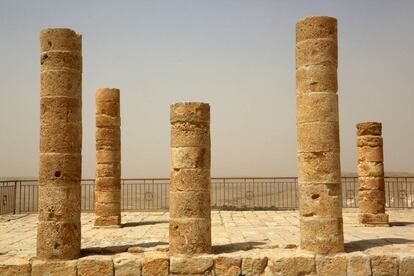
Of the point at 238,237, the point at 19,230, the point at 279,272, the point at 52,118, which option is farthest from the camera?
the point at 19,230

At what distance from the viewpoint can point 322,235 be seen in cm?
958

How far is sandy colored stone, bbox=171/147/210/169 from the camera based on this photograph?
9.89m

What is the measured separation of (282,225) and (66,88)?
8501 mm

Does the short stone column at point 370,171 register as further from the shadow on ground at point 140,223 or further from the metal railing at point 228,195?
the shadow on ground at point 140,223

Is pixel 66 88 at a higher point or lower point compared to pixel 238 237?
higher

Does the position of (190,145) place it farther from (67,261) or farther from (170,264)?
(67,261)

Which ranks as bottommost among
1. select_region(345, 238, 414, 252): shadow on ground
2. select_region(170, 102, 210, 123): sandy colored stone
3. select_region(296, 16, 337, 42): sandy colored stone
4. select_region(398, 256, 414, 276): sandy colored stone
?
select_region(398, 256, 414, 276): sandy colored stone

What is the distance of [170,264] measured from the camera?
934cm

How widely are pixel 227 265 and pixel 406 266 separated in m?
3.56

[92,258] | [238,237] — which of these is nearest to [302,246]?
[238,237]

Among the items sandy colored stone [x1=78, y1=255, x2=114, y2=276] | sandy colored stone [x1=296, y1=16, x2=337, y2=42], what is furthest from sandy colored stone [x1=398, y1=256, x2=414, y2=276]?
sandy colored stone [x1=78, y1=255, x2=114, y2=276]

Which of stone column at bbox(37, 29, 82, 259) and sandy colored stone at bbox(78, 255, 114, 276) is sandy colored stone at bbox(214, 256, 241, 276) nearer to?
sandy colored stone at bbox(78, 255, 114, 276)

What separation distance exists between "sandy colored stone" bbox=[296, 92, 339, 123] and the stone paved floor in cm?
283

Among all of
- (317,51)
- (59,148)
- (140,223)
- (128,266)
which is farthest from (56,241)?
(140,223)
